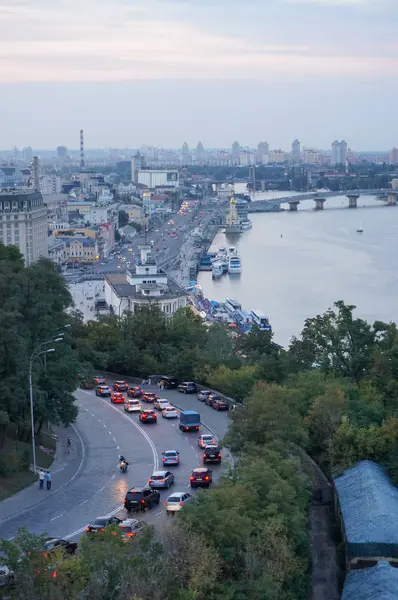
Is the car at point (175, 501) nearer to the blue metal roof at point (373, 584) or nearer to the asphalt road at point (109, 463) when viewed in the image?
the asphalt road at point (109, 463)

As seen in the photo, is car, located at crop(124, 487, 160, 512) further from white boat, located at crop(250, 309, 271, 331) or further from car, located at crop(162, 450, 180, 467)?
white boat, located at crop(250, 309, 271, 331)

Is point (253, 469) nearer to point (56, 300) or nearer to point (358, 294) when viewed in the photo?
point (56, 300)

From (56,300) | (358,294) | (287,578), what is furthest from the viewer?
(358,294)

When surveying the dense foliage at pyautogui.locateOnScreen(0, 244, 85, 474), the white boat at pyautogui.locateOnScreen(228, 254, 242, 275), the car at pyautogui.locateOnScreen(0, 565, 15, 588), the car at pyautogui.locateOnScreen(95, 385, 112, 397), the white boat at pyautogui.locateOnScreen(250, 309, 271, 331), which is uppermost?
the dense foliage at pyautogui.locateOnScreen(0, 244, 85, 474)

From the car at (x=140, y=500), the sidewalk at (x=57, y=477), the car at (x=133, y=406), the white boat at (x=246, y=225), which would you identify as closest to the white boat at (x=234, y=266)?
the white boat at (x=246, y=225)

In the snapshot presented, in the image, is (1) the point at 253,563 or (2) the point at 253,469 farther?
(2) the point at 253,469

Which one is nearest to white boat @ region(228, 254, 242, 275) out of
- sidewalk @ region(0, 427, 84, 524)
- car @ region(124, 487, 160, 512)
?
sidewalk @ region(0, 427, 84, 524)

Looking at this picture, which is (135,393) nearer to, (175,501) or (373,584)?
(175,501)

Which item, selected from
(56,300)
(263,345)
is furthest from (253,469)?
(263,345)
